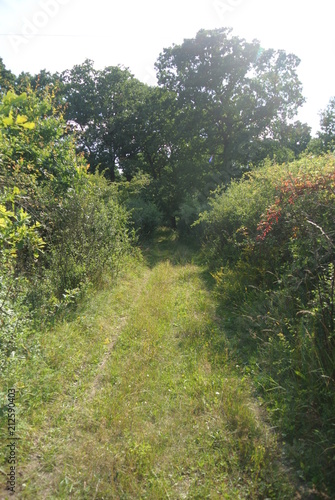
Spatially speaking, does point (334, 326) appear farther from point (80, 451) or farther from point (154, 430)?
point (80, 451)

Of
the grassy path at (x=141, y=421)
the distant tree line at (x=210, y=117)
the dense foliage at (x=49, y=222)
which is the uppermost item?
the distant tree line at (x=210, y=117)

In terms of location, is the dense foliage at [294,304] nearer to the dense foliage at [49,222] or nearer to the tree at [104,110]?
the dense foliage at [49,222]

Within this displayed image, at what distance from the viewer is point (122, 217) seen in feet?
27.9

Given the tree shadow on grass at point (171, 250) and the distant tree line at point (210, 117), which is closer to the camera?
the tree shadow on grass at point (171, 250)

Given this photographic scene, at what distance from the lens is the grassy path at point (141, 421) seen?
2125 millimetres

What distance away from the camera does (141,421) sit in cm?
271

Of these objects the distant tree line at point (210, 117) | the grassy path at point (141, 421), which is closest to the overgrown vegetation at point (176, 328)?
the grassy path at point (141, 421)

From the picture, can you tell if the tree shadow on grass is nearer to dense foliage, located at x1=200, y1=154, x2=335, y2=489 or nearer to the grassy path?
dense foliage, located at x1=200, y1=154, x2=335, y2=489

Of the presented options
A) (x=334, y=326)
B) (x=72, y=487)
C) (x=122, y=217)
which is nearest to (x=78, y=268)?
(x=122, y=217)

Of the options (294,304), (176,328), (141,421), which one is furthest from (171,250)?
(141,421)

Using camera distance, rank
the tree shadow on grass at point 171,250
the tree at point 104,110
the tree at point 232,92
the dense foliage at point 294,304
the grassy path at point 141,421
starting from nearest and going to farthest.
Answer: the grassy path at point 141,421, the dense foliage at point 294,304, the tree shadow on grass at point 171,250, the tree at point 232,92, the tree at point 104,110

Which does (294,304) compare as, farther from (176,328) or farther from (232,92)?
(232,92)

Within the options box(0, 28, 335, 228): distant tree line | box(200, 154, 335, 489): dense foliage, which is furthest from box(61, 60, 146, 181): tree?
box(200, 154, 335, 489): dense foliage

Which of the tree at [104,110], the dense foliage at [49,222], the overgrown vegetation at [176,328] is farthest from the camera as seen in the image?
the tree at [104,110]
